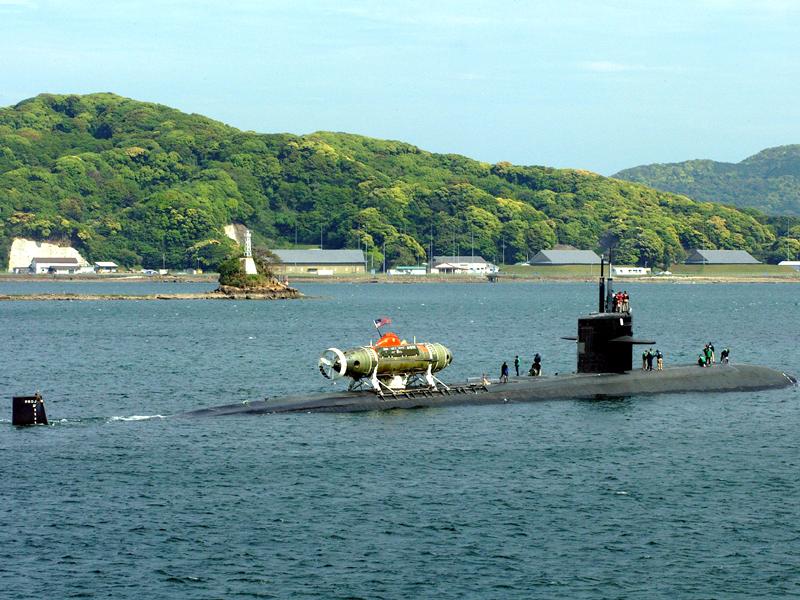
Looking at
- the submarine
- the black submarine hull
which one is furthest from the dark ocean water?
the submarine

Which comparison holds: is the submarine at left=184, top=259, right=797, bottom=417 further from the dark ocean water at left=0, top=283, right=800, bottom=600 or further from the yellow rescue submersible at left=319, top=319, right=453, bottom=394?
the dark ocean water at left=0, top=283, right=800, bottom=600

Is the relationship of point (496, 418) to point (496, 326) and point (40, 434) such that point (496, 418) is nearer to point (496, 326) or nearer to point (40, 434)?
point (40, 434)

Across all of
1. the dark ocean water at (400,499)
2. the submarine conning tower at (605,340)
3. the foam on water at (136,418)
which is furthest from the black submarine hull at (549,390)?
the foam on water at (136,418)

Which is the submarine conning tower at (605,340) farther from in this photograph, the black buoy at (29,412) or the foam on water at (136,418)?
the black buoy at (29,412)

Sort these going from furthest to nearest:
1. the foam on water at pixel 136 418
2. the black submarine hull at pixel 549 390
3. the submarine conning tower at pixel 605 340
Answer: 1. the submarine conning tower at pixel 605 340
2. the foam on water at pixel 136 418
3. the black submarine hull at pixel 549 390

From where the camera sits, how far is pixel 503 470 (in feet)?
157

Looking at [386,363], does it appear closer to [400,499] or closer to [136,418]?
[136,418]

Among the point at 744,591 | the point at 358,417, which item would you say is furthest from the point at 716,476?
the point at 358,417

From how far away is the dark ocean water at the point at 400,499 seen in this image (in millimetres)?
33969

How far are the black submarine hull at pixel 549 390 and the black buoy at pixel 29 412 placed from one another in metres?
6.90

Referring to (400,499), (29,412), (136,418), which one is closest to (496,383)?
(136,418)

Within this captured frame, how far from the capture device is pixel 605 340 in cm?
6631

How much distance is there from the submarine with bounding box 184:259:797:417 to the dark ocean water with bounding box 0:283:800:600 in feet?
3.40

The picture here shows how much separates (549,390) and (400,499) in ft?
75.4
